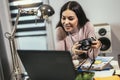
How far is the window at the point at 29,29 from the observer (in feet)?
10.2

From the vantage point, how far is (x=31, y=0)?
3.08 m

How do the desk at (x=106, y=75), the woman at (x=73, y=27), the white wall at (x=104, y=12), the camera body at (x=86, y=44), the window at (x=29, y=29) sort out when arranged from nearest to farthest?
1. the desk at (x=106, y=75)
2. the camera body at (x=86, y=44)
3. the woman at (x=73, y=27)
4. the white wall at (x=104, y=12)
5. the window at (x=29, y=29)

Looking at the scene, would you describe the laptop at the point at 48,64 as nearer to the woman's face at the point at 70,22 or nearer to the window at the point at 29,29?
the woman's face at the point at 70,22

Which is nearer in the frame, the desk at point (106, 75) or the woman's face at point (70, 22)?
the desk at point (106, 75)

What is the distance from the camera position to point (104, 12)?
2963 millimetres

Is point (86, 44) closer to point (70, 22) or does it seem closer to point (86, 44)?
point (86, 44)

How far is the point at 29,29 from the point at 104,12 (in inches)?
45.7

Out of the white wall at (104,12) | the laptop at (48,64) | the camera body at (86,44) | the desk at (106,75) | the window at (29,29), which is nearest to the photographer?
the laptop at (48,64)

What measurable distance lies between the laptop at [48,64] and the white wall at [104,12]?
1.62m

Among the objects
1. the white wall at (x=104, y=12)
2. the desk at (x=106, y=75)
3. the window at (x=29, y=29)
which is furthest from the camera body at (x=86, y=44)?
the window at (x=29, y=29)

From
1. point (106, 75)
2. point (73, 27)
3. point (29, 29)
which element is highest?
point (73, 27)

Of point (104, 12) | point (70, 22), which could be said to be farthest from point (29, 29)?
point (70, 22)

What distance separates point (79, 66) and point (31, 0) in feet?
5.82

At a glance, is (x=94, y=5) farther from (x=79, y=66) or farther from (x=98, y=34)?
(x=79, y=66)
